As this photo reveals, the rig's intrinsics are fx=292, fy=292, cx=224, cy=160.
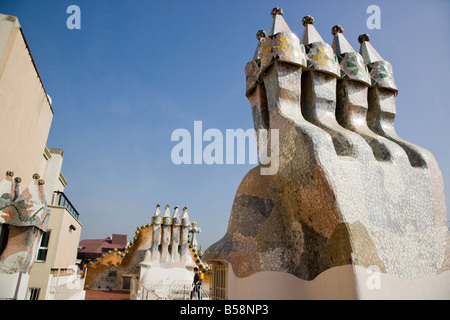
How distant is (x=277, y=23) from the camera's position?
860 centimetres

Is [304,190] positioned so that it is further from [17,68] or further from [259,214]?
[17,68]

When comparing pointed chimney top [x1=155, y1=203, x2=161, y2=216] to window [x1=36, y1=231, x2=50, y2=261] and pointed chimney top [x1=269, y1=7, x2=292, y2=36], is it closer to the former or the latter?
window [x1=36, y1=231, x2=50, y2=261]

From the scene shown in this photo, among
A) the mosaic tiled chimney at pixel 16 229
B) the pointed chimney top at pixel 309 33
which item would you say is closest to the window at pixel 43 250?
the mosaic tiled chimney at pixel 16 229

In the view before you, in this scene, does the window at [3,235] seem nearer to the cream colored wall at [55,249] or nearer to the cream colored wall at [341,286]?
the cream colored wall at [55,249]

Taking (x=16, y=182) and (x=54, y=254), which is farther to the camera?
(x=54, y=254)

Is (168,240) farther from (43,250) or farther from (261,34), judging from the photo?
(261,34)

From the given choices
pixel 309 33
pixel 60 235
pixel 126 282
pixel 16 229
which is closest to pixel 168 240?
pixel 126 282

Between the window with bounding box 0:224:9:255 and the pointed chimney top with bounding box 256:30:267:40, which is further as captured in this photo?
the pointed chimney top with bounding box 256:30:267:40

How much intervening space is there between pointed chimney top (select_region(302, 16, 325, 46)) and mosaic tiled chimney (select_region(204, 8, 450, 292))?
0.04 meters

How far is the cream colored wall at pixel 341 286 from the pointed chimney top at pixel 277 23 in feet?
20.9

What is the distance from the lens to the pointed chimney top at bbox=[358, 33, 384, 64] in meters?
9.16

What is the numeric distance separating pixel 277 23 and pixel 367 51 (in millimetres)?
3157

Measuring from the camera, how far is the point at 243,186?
321 inches

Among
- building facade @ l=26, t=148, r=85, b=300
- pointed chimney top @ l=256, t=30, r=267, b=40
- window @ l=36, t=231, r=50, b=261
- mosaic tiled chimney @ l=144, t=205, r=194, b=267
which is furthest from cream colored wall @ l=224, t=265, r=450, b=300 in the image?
mosaic tiled chimney @ l=144, t=205, r=194, b=267
